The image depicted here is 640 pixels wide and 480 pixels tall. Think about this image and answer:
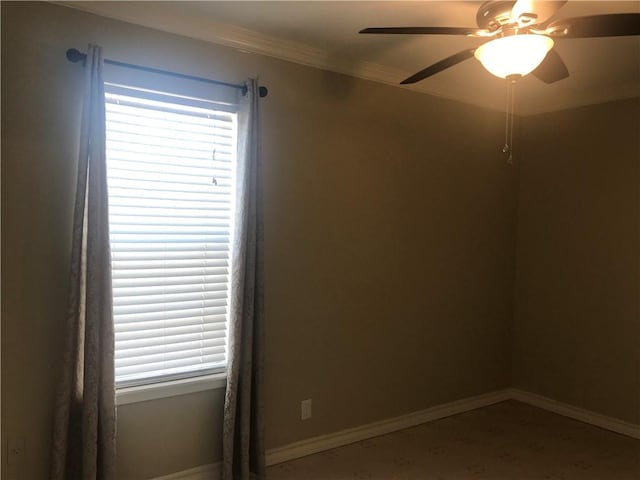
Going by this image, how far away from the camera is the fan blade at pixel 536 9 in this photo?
6.08 feet

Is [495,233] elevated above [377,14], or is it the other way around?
[377,14]

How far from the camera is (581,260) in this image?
3984mm

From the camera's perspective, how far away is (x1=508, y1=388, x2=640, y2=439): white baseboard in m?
3.71

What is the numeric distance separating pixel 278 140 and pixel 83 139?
1083 mm

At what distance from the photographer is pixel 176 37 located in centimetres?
268

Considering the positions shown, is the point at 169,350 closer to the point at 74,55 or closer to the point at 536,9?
the point at 74,55

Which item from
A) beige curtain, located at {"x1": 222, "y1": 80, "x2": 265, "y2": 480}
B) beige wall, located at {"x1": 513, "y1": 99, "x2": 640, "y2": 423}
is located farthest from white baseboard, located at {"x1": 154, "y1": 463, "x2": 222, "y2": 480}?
beige wall, located at {"x1": 513, "y1": 99, "x2": 640, "y2": 423}

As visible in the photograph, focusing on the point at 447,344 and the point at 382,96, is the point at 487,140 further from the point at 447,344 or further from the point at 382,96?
the point at 447,344

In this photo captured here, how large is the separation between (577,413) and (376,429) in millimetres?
1659

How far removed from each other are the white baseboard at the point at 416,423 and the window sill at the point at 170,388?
17.5 inches

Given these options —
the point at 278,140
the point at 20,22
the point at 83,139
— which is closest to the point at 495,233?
the point at 278,140

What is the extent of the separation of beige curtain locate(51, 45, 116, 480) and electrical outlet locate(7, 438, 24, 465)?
0.53 ft

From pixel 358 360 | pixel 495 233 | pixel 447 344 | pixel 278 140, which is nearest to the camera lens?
pixel 278 140

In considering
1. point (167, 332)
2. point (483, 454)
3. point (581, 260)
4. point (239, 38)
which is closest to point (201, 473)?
point (167, 332)
